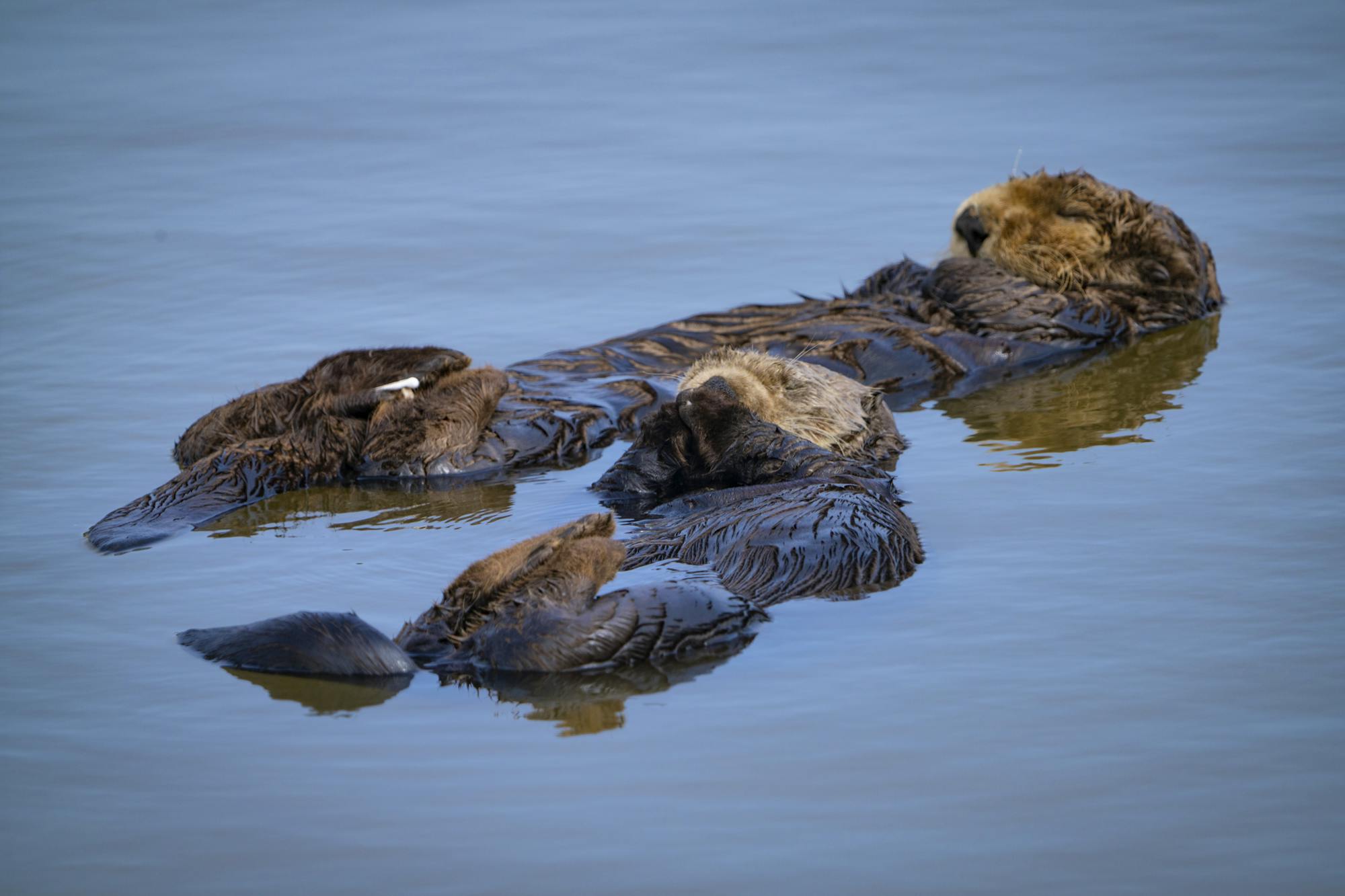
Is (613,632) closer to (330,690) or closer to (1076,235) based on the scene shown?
(330,690)

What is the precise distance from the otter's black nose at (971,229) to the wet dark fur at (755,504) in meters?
2.24

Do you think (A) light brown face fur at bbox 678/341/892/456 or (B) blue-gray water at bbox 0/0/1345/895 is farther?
(A) light brown face fur at bbox 678/341/892/456

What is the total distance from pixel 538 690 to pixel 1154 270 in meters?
4.19

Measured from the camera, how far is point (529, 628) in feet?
10.1

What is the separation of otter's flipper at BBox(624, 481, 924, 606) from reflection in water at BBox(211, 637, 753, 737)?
367 millimetres

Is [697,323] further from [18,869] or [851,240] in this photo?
[18,869]

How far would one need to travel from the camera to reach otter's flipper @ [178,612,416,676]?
308 centimetres

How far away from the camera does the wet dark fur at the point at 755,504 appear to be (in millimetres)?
3594

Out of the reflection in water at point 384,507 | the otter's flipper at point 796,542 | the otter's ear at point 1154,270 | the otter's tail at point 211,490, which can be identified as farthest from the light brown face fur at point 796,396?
the otter's ear at point 1154,270

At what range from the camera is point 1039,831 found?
2.64 meters

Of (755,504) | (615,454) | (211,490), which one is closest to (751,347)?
(615,454)

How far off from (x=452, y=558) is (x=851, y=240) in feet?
12.9

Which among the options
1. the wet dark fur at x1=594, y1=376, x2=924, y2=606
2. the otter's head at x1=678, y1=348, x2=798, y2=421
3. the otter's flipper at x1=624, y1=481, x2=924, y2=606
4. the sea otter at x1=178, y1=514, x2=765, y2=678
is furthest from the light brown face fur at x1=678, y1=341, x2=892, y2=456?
the sea otter at x1=178, y1=514, x2=765, y2=678

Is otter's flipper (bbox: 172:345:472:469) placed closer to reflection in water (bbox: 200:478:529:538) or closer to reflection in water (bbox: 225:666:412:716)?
reflection in water (bbox: 200:478:529:538)
